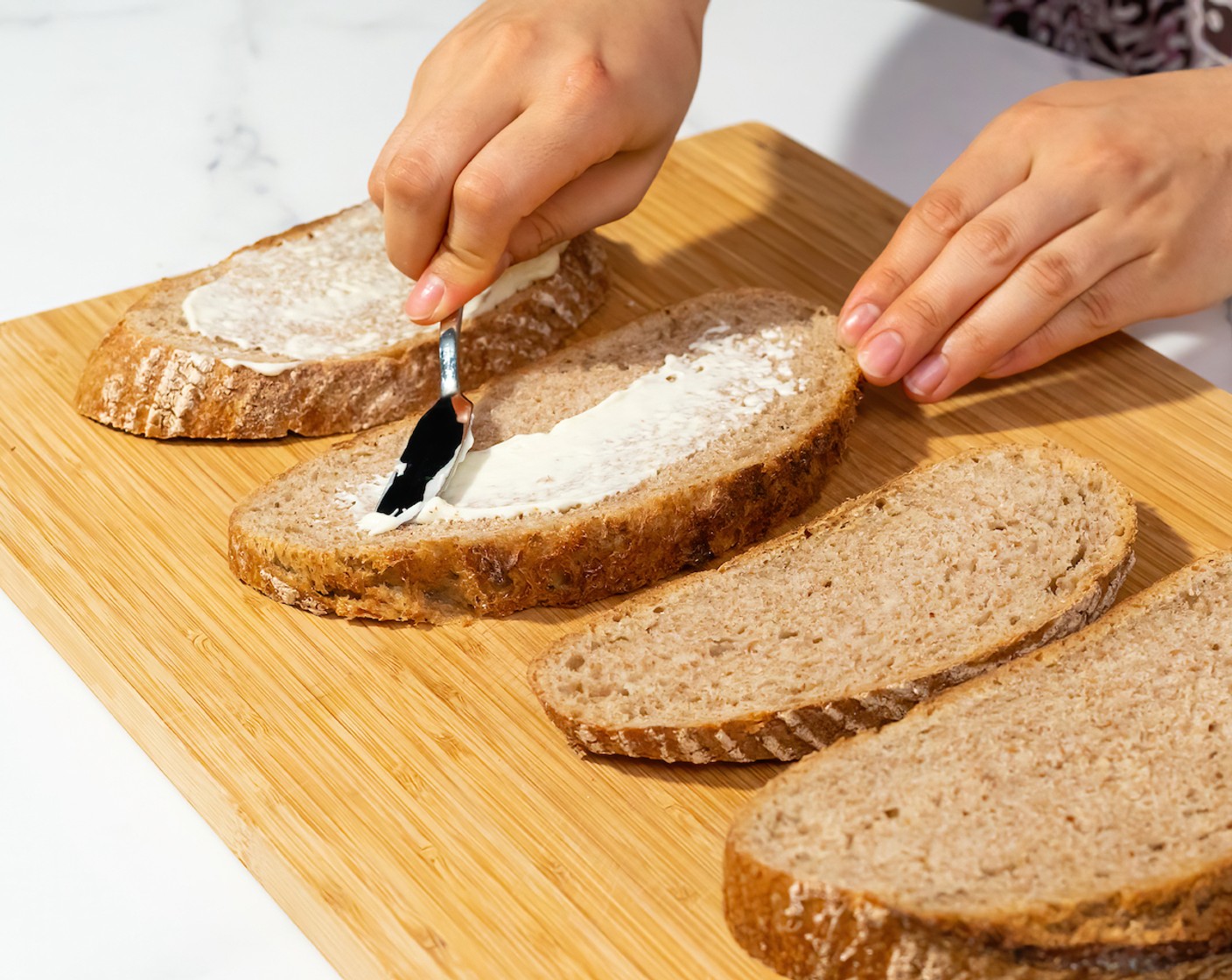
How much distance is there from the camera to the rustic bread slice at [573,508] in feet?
8.77

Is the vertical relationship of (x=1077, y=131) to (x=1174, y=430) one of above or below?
above

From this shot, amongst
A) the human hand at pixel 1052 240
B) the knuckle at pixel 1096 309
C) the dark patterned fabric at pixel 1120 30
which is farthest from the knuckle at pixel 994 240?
the dark patterned fabric at pixel 1120 30

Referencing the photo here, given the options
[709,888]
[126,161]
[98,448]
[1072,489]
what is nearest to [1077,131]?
[1072,489]

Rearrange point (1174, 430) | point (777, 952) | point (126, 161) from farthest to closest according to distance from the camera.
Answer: point (126, 161) → point (1174, 430) → point (777, 952)

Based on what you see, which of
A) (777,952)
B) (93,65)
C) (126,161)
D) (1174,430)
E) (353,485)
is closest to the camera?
(777,952)

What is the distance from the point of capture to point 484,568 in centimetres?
267

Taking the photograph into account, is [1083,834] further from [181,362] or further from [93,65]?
[93,65]

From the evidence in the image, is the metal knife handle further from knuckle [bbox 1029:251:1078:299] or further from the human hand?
knuckle [bbox 1029:251:1078:299]

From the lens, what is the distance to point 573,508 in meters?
2.74

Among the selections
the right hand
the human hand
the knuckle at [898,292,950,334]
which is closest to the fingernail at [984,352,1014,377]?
the human hand

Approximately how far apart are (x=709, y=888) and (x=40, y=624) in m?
1.42

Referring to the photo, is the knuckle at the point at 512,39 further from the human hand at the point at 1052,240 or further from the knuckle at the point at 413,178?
the human hand at the point at 1052,240

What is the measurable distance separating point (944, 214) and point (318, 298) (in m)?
1.49

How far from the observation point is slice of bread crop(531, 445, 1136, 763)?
2.40 metres
